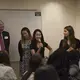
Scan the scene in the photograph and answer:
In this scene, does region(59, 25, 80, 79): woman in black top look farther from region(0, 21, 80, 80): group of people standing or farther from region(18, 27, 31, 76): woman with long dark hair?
region(18, 27, 31, 76): woman with long dark hair

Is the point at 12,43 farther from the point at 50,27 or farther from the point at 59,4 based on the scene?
the point at 59,4

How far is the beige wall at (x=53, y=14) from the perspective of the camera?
21.6ft

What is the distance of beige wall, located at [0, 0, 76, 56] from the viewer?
260 inches

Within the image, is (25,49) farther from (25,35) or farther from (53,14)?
(53,14)

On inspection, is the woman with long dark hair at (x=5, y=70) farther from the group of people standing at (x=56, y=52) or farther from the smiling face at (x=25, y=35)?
the smiling face at (x=25, y=35)

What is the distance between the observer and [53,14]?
6.79 meters

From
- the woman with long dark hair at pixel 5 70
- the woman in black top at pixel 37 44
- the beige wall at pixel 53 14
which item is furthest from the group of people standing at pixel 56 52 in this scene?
the beige wall at pixel 53 14

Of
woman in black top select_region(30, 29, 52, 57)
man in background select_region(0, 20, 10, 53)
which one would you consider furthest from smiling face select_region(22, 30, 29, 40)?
man in background select_region(0, 20, 10, 53)

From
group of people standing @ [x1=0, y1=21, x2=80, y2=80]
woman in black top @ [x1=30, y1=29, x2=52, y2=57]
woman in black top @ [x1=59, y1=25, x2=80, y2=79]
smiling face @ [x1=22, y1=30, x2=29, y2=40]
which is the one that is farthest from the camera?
smiling face @ [x1=22, y1=30, x2=29, y2=40]

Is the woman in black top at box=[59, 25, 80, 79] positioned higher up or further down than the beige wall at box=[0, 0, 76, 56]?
further down

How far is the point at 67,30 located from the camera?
5.02 metres

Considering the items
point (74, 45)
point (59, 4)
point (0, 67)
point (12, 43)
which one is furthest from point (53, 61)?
point (59, 4)

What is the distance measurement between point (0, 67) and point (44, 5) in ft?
13.0

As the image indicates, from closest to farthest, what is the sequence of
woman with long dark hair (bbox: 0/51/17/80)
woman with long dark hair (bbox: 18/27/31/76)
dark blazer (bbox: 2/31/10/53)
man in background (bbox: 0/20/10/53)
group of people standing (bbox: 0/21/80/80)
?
1. woman with long dark hair (bbox: 0/51/17/80)
2. group of people standing (bbox: 0/21/80/80)
3. woman with long dark hair (bbox: 18/27/31/76)
4. man in background (bbox: 0/20/10/53)
5. dark blazer (bbox: 2/31/10/53)
